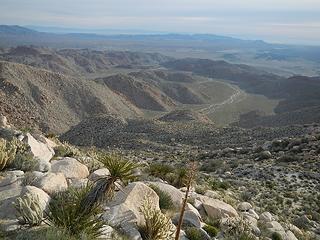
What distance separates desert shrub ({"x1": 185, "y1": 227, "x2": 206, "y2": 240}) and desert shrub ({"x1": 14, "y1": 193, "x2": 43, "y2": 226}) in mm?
2999

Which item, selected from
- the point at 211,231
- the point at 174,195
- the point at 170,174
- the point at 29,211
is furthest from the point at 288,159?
the point at 29,211

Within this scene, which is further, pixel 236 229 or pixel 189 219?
pixel 236 229

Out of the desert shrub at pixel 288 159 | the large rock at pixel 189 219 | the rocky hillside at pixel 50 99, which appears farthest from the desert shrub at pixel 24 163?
the rocky hillside at pixel 50 99

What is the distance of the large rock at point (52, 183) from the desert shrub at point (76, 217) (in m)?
0.65

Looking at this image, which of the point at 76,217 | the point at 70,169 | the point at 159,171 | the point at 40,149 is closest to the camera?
the point at 76,217

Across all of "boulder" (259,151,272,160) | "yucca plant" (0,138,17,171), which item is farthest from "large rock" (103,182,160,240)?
"boulder" (259,151,272,160)

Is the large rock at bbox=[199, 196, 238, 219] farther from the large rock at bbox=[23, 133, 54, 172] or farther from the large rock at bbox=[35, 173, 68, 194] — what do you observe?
the large rock at bbox=[23, 133, 54, 172]

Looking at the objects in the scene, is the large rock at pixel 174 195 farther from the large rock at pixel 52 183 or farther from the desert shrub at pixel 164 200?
the large rock at pixel 52 183

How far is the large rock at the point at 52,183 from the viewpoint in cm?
870

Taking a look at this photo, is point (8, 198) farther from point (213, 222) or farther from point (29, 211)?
point (213, 222)

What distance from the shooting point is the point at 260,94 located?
139 m

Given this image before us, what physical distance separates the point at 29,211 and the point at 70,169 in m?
3.54

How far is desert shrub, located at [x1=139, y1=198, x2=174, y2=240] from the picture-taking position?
8016 millimetres

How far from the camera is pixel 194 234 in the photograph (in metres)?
9.08
